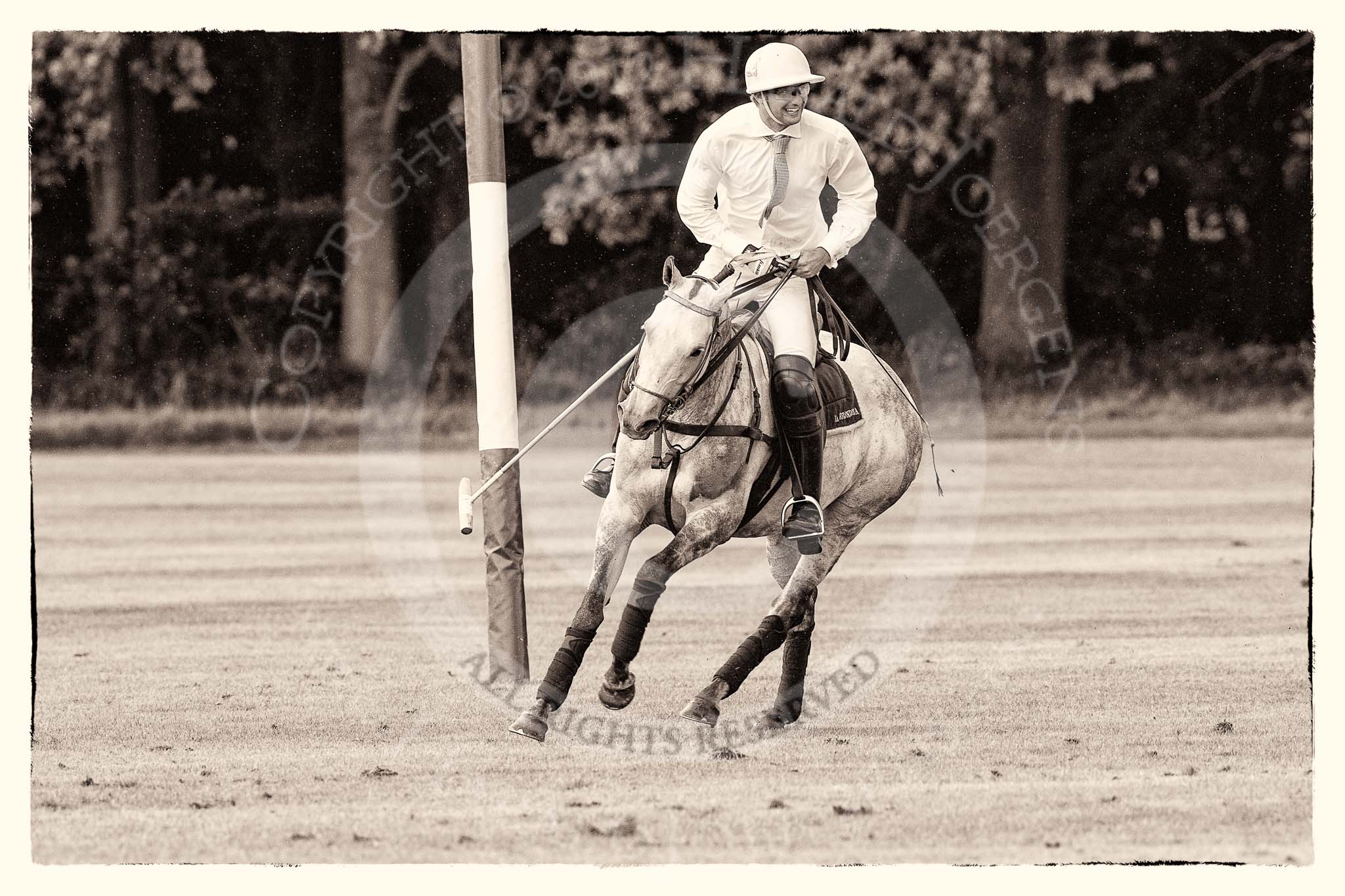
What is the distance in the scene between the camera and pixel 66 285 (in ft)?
124

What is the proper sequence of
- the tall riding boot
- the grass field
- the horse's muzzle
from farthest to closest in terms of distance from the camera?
the tall riding boot → the horse's muzzle → the grass field

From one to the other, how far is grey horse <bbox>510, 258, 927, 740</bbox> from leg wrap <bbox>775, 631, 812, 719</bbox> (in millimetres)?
100

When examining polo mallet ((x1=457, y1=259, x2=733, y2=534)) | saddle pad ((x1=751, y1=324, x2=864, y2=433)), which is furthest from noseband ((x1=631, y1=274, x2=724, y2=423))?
saddle pad ((x1=751, y1=324, x2=864, y2=433))

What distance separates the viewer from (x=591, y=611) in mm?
9242

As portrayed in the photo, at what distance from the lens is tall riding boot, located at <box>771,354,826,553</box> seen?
9617mm

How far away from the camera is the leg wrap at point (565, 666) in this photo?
9242 mm

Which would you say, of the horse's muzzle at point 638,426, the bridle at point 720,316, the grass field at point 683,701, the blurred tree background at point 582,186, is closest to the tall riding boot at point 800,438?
the bridle at point 720,316

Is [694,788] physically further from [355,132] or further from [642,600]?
[355,132]

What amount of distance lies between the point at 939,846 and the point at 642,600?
7.03ft

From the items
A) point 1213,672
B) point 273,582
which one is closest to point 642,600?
point 1213,672

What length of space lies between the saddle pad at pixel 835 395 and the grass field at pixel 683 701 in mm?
1554

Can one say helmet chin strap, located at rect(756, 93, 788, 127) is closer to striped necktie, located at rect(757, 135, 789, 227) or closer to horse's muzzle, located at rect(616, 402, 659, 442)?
striped necktie, located at rect(757, 135, 789, 227)

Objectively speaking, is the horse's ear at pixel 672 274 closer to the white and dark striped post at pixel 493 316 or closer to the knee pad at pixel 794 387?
the knee pad at pixel 794 387

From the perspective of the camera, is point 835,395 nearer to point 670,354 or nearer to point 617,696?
point 670,354
